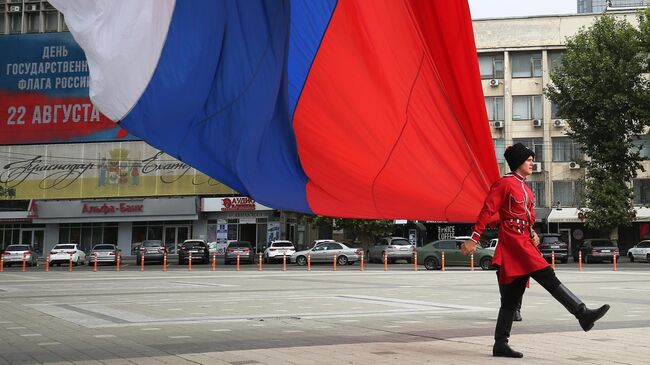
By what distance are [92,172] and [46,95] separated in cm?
809

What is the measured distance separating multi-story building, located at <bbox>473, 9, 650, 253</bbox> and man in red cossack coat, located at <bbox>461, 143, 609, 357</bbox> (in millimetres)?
49054

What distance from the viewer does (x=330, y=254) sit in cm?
3956

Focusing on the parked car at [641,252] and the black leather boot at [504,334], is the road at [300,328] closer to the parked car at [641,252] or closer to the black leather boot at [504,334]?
the black leather boot at [504,334]

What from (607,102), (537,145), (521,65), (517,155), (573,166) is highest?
(521,65)

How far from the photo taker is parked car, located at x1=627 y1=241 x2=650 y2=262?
44978mm

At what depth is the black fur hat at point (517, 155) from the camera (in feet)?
21.9

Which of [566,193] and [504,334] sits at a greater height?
[566,193]

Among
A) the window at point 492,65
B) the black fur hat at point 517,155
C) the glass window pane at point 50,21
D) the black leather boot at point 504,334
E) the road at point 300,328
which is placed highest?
the glass window pane at point 50,21

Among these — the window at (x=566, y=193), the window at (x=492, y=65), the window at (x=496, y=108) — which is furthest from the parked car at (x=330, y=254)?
the window at (x=492, y=65)

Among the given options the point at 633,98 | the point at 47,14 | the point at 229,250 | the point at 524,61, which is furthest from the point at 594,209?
the point at 47,14

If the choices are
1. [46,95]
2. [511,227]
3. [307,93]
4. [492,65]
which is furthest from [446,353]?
[46,95]

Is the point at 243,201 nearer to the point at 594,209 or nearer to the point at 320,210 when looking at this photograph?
the point at 594,209

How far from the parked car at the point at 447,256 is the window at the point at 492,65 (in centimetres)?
2789

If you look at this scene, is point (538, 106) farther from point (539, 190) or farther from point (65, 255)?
point (65, 255)
